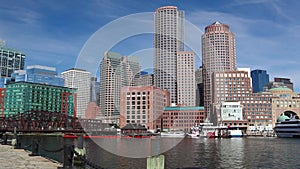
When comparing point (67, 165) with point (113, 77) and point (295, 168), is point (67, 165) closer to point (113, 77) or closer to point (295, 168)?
point (113, 77)

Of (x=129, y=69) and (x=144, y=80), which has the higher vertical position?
(x=129, y=69)

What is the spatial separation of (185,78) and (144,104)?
219 cm

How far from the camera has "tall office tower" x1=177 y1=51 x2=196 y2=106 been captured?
1216 cm

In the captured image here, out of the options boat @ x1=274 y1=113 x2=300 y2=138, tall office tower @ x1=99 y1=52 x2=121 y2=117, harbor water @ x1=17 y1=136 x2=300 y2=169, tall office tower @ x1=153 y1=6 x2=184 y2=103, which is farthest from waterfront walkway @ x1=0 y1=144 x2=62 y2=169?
boat @ x1=274 y1=113 x2=300 y2=138

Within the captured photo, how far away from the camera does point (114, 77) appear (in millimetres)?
13891

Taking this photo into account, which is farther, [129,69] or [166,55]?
[129,69]

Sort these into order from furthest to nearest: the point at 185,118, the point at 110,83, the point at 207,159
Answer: the point at 207,159 → the point at 110,83 → the point at 185,118

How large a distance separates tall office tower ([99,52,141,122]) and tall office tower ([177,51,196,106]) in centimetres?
190

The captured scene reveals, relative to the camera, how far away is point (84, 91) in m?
16.3

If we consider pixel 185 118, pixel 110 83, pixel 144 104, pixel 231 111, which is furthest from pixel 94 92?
pixel 231 111

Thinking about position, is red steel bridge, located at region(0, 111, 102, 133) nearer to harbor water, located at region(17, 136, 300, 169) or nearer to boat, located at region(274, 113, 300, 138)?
harbor water, located at region(17, 136, 300, 169)

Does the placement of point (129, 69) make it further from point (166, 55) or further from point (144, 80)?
point (166, 55)

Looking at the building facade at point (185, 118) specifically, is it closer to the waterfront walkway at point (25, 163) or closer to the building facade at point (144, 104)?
the building facade at point (144, 104)

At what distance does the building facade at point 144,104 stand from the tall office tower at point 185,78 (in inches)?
31.3
